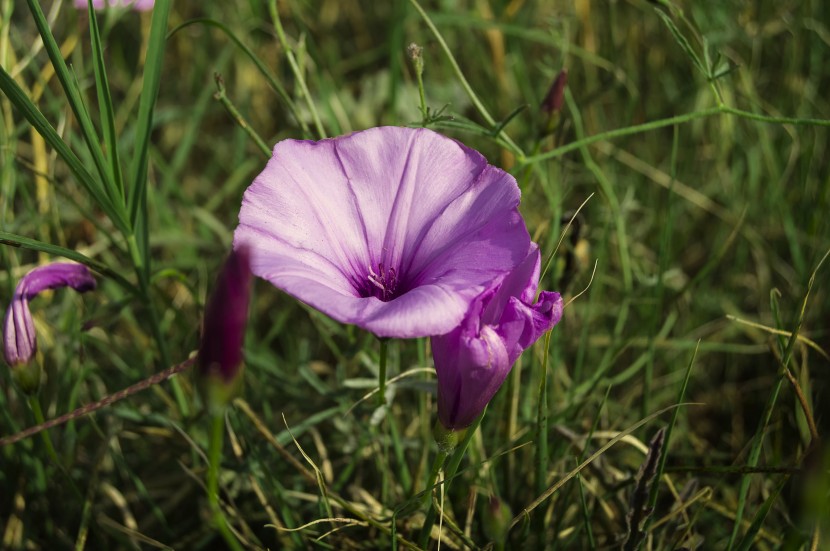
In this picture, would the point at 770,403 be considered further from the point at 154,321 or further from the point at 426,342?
the point at 154,321

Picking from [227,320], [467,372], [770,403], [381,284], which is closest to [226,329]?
[227,320]

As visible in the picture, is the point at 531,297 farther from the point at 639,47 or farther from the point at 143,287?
the point at 639,47

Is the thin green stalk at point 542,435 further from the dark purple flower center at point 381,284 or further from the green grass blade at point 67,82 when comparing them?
the green grass blade at point 67,82

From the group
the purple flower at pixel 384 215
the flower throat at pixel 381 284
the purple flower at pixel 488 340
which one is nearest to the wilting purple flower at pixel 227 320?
the purple flower at pixel 384 215

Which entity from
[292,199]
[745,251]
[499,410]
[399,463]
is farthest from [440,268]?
[745,251]

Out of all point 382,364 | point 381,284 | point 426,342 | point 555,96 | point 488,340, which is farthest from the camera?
point 426,342

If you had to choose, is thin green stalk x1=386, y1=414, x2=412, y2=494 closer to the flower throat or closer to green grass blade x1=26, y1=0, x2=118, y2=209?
the flower throat
